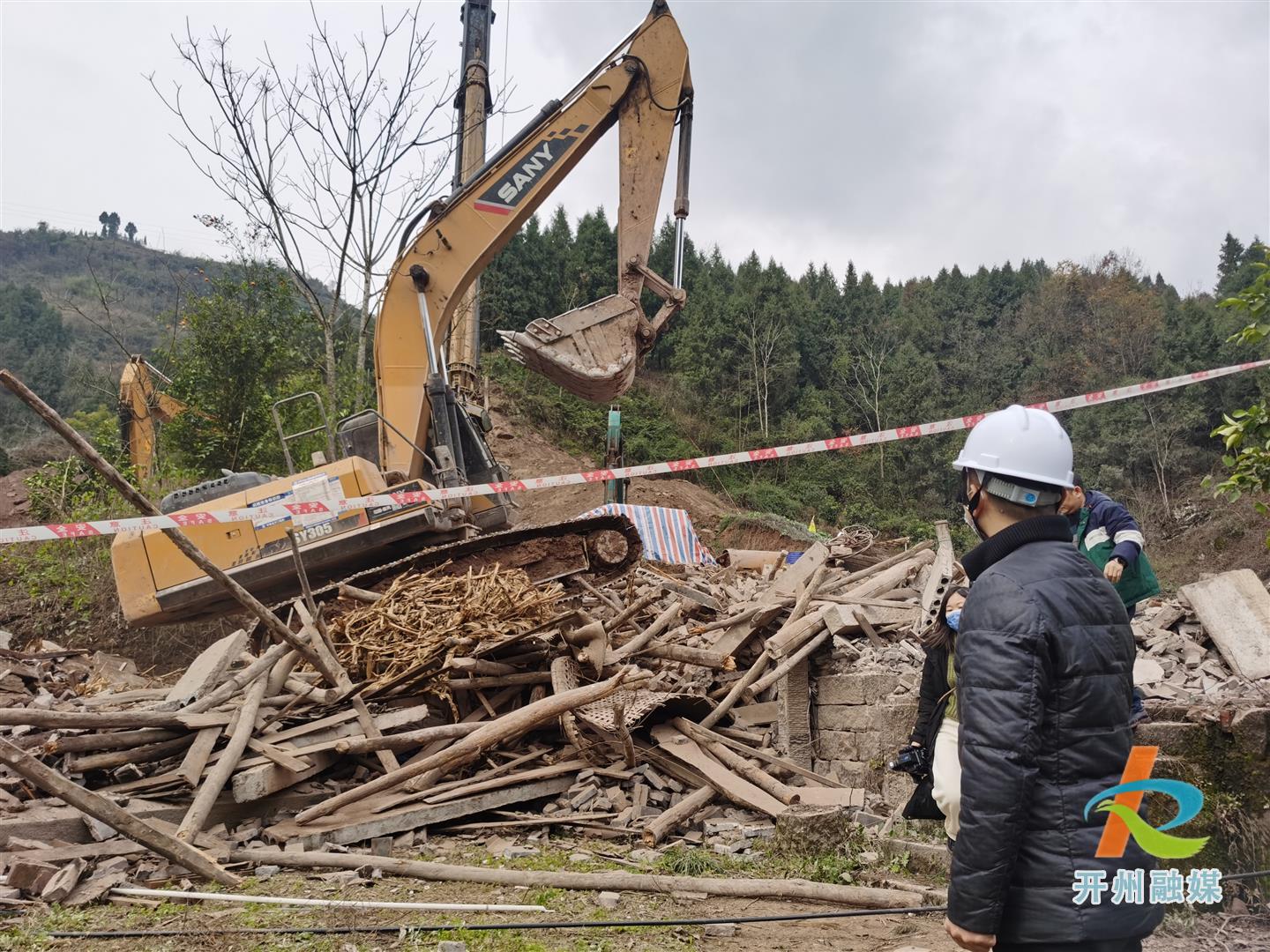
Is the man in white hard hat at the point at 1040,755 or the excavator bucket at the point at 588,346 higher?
the excavator bucket at the point at 588,346

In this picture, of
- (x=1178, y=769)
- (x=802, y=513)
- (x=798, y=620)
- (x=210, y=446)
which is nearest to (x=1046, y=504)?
(x=1178, y=769)

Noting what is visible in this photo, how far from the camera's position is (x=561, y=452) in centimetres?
3641

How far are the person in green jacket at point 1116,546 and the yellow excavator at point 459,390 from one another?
410 centimetres

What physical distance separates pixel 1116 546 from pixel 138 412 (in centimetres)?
1473

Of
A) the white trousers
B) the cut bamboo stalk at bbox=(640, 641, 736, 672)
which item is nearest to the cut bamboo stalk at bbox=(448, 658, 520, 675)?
the cut bamboo stalk at bbox=(640, 641, 736, 672)

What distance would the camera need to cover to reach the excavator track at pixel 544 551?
27.6 ft

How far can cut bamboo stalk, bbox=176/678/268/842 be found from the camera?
4805 millimetres

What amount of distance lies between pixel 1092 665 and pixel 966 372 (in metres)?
56.5

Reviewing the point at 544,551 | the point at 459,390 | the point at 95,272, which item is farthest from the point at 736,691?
the point at 95,272

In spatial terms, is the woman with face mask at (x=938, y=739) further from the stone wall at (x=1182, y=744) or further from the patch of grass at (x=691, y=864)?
the stone wall at (x=1182, y=744)

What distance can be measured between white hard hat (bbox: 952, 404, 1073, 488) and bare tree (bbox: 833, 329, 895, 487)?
4881cm

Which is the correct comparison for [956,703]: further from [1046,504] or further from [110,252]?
[110,252]

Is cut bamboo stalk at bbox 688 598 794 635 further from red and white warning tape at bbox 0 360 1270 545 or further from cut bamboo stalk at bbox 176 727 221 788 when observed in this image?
cut bamboo stalk at bbox 176 727 221 788

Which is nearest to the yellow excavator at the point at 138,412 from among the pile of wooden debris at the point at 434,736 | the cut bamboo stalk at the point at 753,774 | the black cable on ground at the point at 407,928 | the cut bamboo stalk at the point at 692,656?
the pile of wooden debris at the point at 434,736
